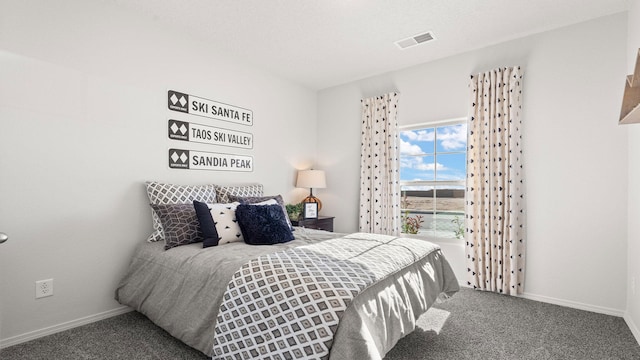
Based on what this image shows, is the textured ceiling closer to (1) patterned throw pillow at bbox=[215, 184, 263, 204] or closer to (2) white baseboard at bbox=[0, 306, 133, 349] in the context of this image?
(1) patterned throw pillow at bbox=[215, 184, 263, 204]

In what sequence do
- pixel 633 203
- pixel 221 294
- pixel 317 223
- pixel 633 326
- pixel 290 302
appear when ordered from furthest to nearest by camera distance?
pixel 317 223 < pixel 633 203 < pixel 633 326 < pixel 221 294 < pixel 290 302

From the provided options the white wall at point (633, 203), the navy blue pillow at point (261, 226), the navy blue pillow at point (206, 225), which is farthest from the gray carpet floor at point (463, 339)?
the navy blue pillow at point (261, 226)

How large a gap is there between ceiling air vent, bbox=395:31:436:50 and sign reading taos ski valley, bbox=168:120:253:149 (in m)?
1.94

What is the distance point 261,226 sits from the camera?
2529 mm

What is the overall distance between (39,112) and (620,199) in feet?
15.0

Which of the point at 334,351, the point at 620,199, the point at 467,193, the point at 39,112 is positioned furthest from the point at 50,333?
the point at 620,199

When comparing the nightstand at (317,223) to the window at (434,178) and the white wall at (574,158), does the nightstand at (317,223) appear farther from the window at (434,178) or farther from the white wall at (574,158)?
the white wall at (574,158)

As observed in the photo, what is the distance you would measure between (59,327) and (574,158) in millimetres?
4437

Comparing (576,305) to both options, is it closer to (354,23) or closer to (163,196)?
(354,23)

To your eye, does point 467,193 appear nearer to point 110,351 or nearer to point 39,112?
point 110,351

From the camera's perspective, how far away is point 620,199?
265cm

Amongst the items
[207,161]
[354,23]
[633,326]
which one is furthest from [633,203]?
[207,161]

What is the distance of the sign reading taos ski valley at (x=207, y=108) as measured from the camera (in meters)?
3.00

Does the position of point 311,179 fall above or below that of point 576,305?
above
